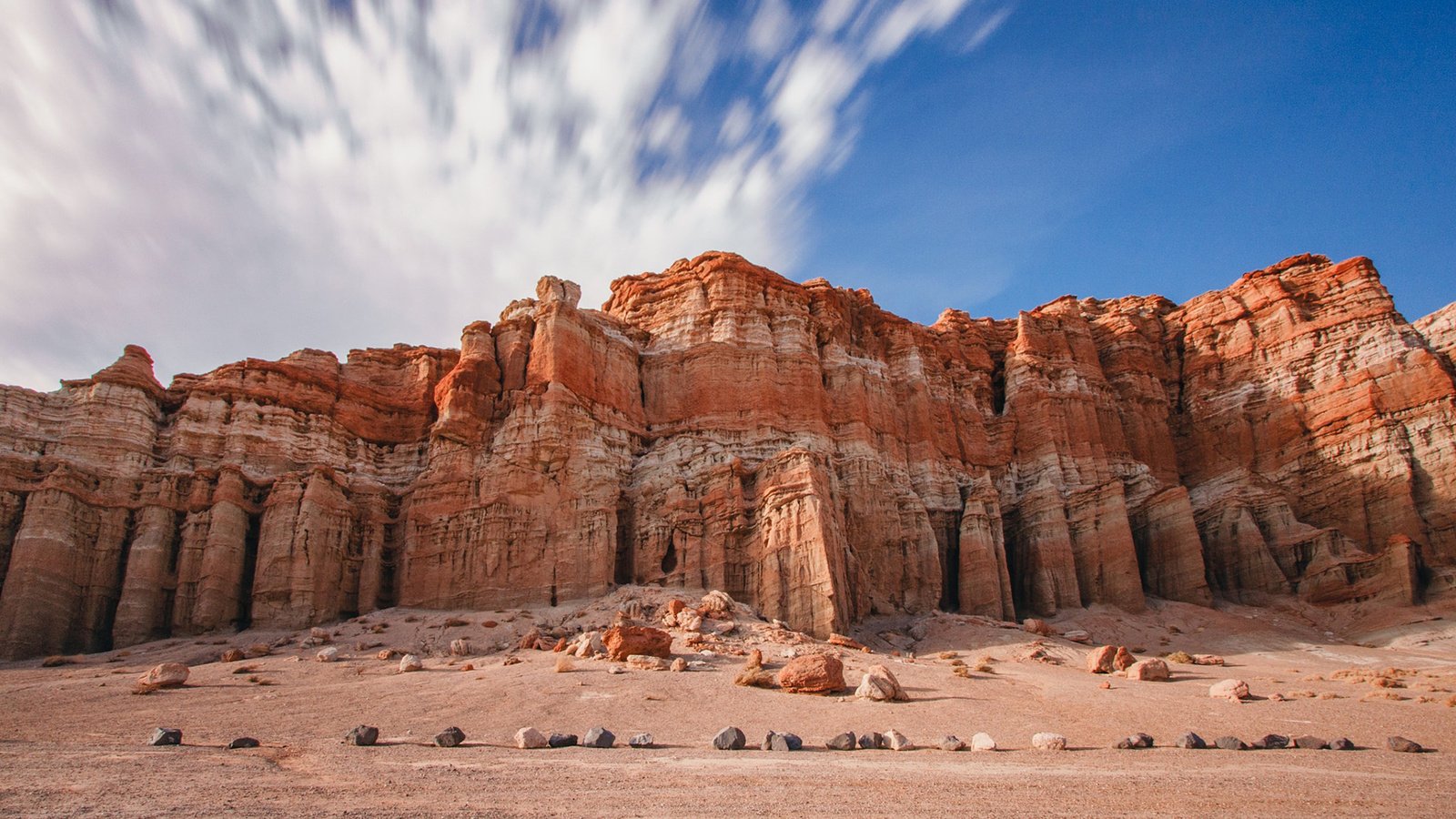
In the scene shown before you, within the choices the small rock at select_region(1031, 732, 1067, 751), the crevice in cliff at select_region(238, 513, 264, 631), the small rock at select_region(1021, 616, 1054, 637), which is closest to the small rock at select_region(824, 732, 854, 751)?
the small rock at select_region(1031, 732, 1067, 751)

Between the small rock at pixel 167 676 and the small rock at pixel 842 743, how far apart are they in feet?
48.7

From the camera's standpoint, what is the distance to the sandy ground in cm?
837

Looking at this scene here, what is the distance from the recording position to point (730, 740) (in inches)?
491

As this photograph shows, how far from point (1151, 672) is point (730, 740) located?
15846 mm

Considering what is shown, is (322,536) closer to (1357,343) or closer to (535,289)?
(535,289)

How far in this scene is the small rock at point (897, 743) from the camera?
41.3ft

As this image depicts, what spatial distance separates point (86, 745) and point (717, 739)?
8854 millimetres

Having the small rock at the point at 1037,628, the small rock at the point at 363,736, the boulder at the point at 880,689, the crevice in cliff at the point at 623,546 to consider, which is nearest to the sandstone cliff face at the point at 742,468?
the crevice in cliff at the point at 623,546

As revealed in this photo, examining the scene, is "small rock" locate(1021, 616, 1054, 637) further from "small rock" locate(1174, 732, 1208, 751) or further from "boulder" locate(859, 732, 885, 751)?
"boulder" locate(859, 732, 885, 751)

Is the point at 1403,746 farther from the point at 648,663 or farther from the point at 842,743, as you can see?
the point at 648,663

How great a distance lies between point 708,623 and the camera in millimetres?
25547

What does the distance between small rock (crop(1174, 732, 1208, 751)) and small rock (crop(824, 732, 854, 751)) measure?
17.4 ft

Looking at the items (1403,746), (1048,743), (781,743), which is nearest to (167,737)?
(781,743)

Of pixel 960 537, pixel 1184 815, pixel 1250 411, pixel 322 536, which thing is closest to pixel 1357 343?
pixel 1250 411
